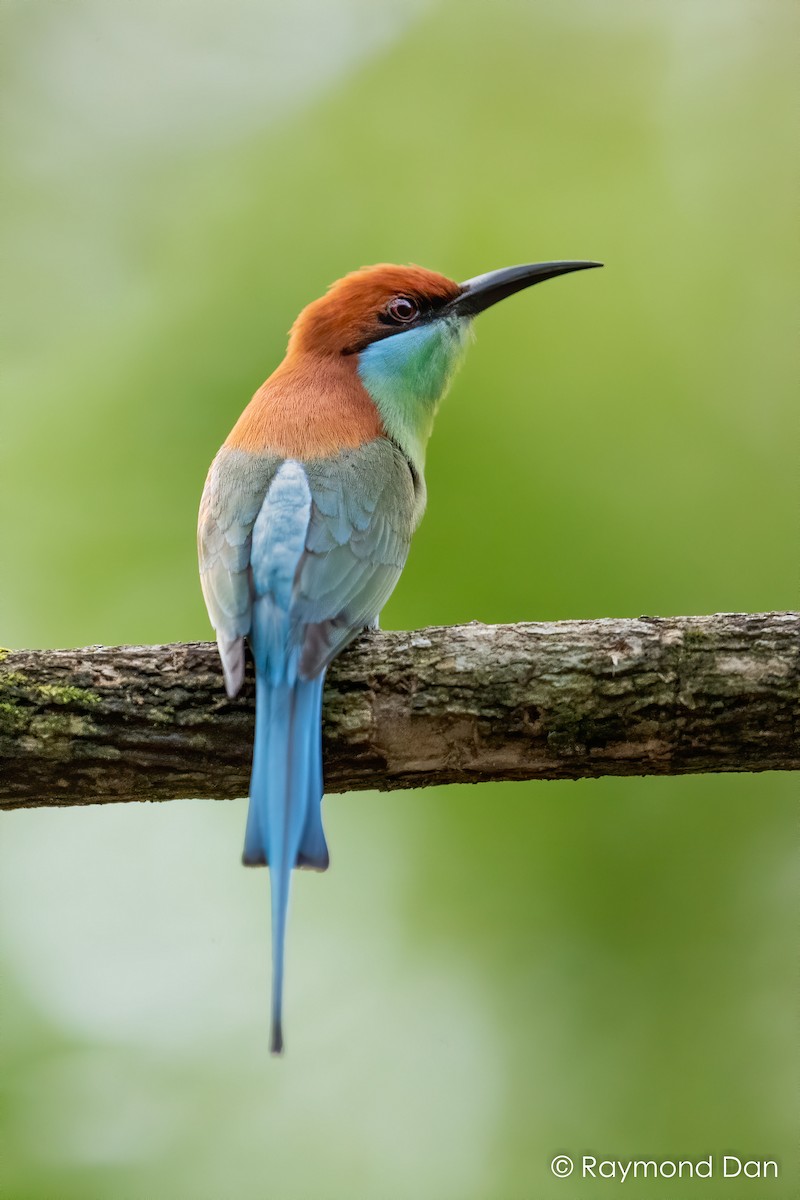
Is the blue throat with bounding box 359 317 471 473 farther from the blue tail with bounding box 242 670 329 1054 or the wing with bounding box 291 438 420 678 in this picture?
the blue tail with bounding box 242 670 329 1054

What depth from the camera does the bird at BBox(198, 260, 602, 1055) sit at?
8.42 ft

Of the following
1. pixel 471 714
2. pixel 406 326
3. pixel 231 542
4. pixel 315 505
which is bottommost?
pixel 471 714

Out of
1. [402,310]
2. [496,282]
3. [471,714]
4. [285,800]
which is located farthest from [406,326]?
[285,800]

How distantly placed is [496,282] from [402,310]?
34 centimetres

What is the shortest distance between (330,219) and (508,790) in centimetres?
224

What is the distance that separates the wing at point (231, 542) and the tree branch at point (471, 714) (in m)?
0.11

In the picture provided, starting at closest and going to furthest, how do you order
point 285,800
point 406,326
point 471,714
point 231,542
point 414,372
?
point 285,800, point 471,714, point 231,542, point 414,372, point 406,326

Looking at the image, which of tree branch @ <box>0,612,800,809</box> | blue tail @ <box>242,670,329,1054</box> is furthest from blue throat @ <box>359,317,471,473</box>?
blue tail @ <box>242,670,329,1054</box>

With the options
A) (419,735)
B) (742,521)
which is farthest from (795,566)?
(419,735)

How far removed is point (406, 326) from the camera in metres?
3.95

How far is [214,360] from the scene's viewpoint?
4160mm

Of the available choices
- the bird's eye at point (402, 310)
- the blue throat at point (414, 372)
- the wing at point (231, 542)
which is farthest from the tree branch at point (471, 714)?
the bird's eye at point (402, 310)

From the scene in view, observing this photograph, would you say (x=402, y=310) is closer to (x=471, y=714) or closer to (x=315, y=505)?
(x=315, y=505)

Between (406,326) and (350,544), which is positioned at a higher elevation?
(406,326)
